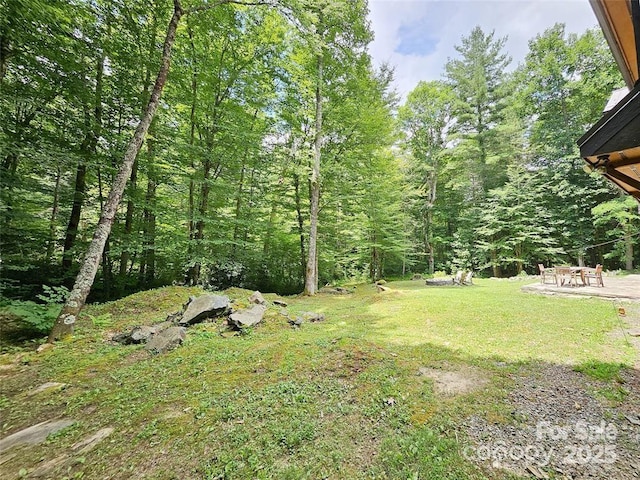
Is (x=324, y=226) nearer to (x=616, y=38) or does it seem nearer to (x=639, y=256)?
(x=616, y=38)

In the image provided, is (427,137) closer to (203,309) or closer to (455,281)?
(455,281)

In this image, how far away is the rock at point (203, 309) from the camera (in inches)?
184

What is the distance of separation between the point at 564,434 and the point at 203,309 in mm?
5026

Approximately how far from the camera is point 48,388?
2.69m

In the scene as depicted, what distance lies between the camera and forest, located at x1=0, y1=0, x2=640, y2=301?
5914 mm

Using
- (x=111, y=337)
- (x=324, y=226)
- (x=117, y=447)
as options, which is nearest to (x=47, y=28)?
(x=111, y=337)

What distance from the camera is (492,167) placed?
1686 centimetres

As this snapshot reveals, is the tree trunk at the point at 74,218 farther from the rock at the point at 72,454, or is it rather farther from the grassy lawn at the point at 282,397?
the rock at the point at 72,454

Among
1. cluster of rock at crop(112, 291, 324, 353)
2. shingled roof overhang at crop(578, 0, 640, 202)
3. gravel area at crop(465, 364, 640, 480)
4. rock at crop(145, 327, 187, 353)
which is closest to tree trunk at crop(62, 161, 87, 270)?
cluster of rock at crop(112, 291, 324, 353)

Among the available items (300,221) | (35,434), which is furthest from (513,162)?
(35,434)

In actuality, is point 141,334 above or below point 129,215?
below

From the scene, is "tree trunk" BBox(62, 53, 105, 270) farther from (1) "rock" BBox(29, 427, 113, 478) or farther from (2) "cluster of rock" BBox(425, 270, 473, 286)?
(2) "cluster of rock" BBox(425, 270, 473, 286)

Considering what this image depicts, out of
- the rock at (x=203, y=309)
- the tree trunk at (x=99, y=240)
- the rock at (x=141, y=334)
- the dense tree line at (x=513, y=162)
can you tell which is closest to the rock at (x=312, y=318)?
the rock at (x=203, y=309)

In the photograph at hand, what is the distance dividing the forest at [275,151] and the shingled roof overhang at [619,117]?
596cm
